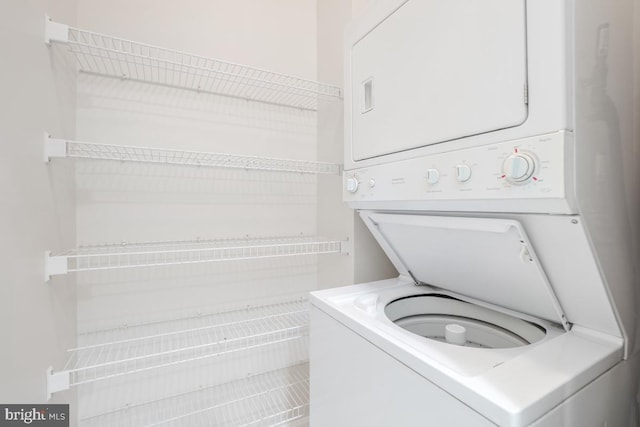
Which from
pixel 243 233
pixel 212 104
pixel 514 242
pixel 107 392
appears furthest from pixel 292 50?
pixel 107 392

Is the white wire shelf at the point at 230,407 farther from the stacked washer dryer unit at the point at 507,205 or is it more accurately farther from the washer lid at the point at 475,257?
the washer lid at the point at 475,257

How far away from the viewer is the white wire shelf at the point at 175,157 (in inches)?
50.9

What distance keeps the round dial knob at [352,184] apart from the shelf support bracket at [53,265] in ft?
4.48

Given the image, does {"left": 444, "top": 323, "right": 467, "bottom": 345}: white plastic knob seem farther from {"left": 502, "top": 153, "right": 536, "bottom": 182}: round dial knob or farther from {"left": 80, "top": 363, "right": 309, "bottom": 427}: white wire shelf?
{"left": 80, "top": 363, "right": 309, "bottom": 427}: white wire shelf

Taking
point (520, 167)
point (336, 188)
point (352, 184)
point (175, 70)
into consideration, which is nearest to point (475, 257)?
point (520, 167)

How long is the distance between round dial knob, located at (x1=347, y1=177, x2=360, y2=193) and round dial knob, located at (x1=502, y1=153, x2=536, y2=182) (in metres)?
0.71

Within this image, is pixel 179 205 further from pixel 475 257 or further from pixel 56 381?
pixel 475 257

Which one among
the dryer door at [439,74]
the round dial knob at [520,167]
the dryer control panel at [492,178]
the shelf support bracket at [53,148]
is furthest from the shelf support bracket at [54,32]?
the round dial knob at [520,167]

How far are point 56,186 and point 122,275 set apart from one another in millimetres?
625

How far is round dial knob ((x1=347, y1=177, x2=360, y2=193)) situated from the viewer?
1367 mm

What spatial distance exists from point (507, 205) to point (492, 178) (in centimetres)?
9

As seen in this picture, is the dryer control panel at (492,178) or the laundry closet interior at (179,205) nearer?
the dryer control panel at (492,178)

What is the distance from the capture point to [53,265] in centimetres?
122

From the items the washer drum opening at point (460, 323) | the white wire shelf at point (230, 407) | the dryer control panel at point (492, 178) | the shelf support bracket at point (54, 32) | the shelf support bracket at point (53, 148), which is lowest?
the white wire shelf at point (230, 407)
